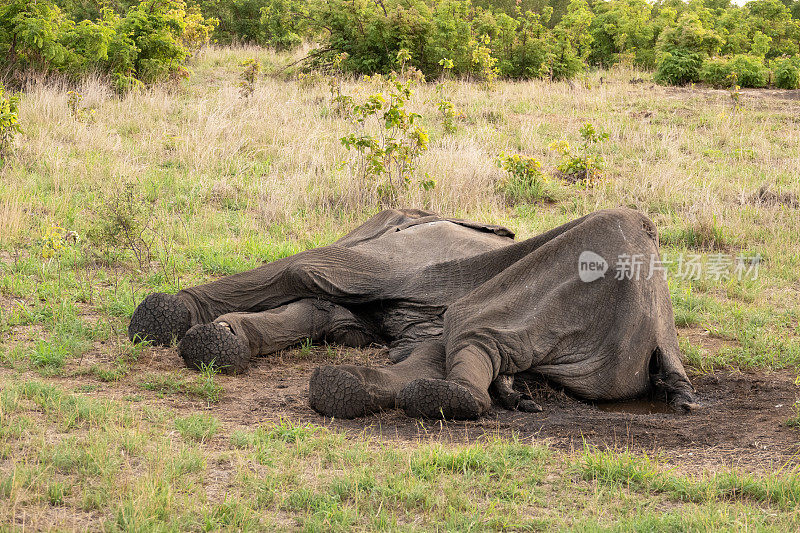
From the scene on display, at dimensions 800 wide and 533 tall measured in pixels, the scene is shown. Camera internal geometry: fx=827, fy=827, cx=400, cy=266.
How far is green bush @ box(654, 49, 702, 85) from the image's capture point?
1864 centimetres

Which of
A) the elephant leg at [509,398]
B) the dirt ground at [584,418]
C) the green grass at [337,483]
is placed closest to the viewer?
the green grass at [337,483]

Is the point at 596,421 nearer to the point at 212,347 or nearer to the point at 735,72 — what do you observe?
the point at 212,347

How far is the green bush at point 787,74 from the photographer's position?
1834 cm

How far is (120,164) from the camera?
995cm

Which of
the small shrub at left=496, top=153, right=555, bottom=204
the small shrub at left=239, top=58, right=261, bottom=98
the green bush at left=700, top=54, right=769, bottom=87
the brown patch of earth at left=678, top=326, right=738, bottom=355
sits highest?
the green bush at left=700, top=54, right=769, bottom=87

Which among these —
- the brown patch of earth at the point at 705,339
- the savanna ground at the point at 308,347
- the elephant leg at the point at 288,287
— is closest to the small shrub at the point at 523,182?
the savanna ground at the point at 308,347

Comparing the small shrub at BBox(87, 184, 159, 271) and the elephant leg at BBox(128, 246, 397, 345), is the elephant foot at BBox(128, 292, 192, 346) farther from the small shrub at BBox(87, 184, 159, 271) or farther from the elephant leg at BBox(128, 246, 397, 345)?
the small shrub at BBox(87, 184, 159, 271)

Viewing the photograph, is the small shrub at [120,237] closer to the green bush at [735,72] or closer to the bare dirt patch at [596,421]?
the bare dirt patch at [596,421]

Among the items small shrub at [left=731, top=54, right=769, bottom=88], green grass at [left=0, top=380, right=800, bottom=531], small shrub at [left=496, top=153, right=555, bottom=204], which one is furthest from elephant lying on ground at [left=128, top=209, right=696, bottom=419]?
small shrub at [left=731, top=54, right=769, bottom=88]

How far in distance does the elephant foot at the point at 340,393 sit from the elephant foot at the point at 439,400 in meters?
0.22

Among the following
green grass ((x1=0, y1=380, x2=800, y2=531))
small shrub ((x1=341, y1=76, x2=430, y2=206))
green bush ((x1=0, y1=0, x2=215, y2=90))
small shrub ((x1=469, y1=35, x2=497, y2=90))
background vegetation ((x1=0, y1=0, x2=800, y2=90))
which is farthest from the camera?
small shrub ((x1=469, y1=35, x2=497, y2=90))

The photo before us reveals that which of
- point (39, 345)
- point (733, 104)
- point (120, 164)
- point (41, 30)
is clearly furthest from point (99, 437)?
point (733, 104)

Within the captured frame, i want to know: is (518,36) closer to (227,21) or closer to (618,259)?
(227,21)

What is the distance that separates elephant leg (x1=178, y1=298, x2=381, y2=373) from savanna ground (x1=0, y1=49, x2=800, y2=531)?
13cm
